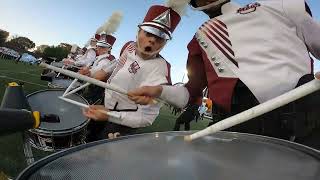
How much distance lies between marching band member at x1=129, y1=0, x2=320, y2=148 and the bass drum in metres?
0.57

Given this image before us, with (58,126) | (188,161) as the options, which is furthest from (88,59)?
(188,161)

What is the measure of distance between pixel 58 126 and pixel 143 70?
1.01 meters

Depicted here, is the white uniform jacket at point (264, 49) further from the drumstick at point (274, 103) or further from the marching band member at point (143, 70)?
the marching band member at point (143, 70)

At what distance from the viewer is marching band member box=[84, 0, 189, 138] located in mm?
4539

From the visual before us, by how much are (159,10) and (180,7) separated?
62 centimetres

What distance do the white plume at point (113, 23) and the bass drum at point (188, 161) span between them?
8.73m

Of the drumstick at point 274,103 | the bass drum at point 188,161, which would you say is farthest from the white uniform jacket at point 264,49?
the drumstick at point 274,103

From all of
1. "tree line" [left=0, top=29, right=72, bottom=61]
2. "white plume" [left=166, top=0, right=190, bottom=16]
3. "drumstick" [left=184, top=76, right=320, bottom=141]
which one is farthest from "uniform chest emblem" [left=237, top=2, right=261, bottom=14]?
"tree line" [left=0, top=29, right=72, bottom=61]

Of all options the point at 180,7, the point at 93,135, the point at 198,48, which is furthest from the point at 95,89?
the point at 198,48

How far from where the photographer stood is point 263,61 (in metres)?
2.48

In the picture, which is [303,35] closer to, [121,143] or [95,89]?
[121,143]

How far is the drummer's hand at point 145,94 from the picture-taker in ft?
9.38

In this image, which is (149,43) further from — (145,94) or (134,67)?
(145,94)

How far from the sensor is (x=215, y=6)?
2.85 meters
